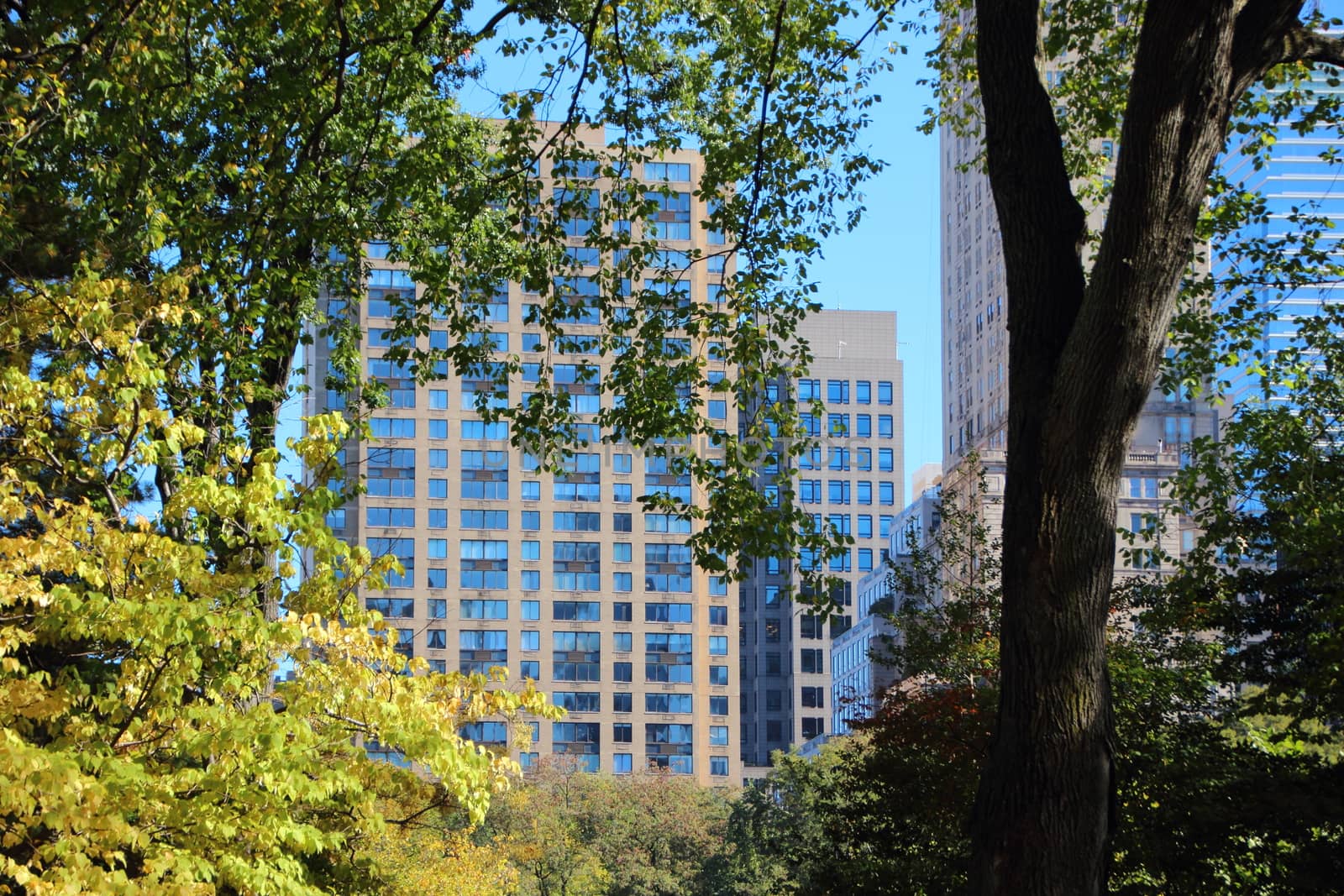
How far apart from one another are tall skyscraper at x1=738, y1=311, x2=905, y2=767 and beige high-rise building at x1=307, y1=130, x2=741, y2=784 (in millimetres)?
33405

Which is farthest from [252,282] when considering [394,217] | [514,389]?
[514,389]

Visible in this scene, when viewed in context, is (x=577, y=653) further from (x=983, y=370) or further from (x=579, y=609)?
(x=983, y=370)

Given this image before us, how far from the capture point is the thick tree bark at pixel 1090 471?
20.6 ft

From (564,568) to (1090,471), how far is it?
98.5 metres

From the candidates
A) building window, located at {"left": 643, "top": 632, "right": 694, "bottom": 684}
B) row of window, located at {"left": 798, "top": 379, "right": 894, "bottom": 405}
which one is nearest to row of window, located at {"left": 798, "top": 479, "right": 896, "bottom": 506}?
row of window, located at {"left": 798, "top": 379, "right": 894, "bottom": 405}

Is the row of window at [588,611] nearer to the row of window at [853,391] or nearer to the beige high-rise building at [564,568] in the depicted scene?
the beige high-rise building at [564,568]

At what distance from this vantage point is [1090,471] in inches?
256

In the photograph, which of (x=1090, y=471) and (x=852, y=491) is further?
(x=852, y=491)

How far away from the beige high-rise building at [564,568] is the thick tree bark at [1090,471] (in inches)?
3675

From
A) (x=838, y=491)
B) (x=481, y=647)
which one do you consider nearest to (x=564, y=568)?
(x=481, y=647)

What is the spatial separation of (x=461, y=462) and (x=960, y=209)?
42128 millimetres

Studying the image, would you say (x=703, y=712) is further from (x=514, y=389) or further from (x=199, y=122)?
(x=199, y=122)

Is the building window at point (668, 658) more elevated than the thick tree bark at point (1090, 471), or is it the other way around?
the thick tree bark at point (1090, 471)

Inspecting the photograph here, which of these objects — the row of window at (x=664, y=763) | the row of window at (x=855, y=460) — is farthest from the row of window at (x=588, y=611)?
the row of window at (x=855, y=460)
